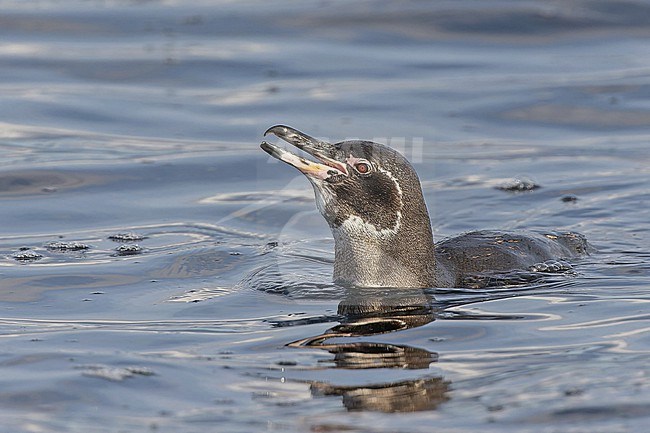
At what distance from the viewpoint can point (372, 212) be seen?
776cm

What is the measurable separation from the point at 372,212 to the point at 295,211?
2.83 metres

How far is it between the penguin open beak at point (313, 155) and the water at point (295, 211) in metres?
0.77

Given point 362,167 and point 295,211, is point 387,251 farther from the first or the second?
point 295,211

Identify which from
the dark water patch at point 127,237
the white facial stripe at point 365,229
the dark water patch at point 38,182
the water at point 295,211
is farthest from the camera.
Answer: the dark water patch at point 38,182

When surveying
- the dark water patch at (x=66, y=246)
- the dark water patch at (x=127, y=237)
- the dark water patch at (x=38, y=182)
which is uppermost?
the dark water patch at (x=38, y=182)

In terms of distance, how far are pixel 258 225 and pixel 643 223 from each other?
2.99 metres

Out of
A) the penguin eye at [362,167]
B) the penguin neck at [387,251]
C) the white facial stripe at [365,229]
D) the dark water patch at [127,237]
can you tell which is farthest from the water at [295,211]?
the penguin eye at [362,167]

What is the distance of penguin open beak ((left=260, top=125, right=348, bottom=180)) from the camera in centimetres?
752

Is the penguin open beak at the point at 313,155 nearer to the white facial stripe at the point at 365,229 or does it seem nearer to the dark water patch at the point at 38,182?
the white facial stripe at the point at 365,229

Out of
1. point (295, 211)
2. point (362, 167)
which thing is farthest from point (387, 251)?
point (295, 211)

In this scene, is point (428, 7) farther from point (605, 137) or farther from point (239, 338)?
point (239, 338)

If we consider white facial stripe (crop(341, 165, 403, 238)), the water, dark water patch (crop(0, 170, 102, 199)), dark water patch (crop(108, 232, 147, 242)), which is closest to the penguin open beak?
white facial stripe (crop(341, 165, 403, 238))

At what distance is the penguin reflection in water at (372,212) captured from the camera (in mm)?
7668

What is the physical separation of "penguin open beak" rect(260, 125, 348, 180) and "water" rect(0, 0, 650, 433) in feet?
2.54
